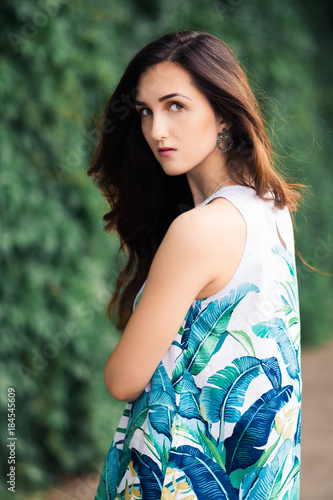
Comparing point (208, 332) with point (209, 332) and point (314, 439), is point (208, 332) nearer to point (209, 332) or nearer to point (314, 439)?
point (209, 332)

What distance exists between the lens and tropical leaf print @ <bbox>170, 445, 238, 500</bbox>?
1.31m

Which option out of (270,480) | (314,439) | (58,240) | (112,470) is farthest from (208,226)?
(314,439)

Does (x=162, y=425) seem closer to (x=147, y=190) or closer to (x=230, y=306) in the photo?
(x=230, y=306)

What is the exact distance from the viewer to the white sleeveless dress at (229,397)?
51.5 inches

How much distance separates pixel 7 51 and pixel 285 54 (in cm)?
305

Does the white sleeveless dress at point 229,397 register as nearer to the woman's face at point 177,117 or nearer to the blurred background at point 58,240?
the woman's face at point 177,117

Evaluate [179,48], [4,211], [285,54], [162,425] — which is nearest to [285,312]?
[162,425]

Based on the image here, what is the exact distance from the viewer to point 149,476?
1352 millimetres

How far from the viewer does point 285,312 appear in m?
1.38

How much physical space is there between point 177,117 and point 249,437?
2.57ft

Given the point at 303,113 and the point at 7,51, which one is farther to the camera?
the point at 303,113

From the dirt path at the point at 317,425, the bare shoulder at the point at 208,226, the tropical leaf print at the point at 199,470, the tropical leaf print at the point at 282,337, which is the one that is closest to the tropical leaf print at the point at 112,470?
the tropical leaf print at the point at 199,470

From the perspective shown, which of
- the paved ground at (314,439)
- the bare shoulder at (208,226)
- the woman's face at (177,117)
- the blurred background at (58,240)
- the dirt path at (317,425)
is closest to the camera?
the bare shoulder at (208,226)

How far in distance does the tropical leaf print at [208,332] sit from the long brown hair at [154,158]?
281 millimetres
